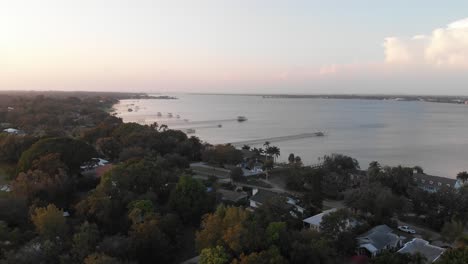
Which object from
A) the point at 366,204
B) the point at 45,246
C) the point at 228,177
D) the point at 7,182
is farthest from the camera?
the point at 228,177

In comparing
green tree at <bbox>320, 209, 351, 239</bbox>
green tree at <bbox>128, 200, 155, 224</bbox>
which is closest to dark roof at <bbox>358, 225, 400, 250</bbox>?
green tree at <bbox>320, 209, 351, 239</bbox>

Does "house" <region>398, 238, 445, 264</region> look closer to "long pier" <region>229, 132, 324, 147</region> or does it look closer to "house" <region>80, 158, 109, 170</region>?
"house" <region>80, 158, 109, 170</region>

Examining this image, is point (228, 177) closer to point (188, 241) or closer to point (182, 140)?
point (182, 140)

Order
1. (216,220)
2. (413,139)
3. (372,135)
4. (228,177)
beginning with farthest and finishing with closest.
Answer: (372,135) < (413,139) < (228,177) < (216,220)

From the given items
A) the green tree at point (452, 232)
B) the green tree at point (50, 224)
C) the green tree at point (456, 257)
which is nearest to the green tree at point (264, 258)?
the green tree at point (456, 257)

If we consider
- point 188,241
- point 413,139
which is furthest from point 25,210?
point 413,139

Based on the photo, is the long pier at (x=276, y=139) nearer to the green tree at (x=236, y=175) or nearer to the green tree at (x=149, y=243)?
the green tree at (x=236, y=175)
